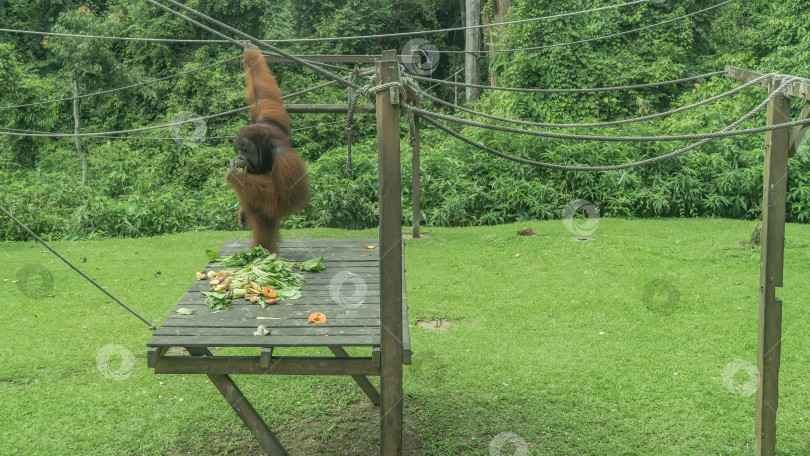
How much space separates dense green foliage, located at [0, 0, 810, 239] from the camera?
968 cm

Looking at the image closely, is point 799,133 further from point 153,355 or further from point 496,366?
point 153,355

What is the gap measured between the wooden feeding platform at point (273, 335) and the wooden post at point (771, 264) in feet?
5.91

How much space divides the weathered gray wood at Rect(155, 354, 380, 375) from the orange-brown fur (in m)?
1.58

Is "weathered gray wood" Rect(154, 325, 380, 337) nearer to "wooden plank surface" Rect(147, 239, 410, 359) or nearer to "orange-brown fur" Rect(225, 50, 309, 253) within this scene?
"wooden plank surface" Rect(147, 239, 410, 359)

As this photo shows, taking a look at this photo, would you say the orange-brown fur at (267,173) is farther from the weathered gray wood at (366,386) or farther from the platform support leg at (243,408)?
the platform support leg at (243,408)

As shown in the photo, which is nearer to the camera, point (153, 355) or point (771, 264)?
point (153, 355)

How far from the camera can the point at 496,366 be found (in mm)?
5109

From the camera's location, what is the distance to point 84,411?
4.53 meters

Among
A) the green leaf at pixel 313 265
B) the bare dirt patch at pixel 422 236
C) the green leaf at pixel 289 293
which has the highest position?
the green leaf at pixel 313 265

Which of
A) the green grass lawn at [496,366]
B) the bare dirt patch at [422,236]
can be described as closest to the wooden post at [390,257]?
the green grass lawn at [496,366]

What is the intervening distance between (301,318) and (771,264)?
7.71ft

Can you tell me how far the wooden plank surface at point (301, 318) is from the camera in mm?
3178

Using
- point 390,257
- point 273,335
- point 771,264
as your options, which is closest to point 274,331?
point 273,335

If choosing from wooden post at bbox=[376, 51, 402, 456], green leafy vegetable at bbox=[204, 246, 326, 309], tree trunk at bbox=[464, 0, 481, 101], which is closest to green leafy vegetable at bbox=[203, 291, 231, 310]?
green leafy vegetable at bbox=[204, 246, 326, 309]
